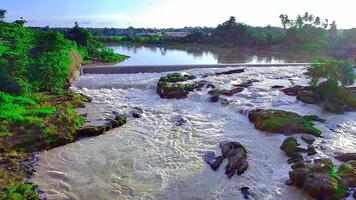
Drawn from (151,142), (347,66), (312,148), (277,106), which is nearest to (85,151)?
(151,142)

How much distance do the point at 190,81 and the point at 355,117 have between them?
11.0 metres

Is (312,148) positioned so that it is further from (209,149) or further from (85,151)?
(85,151)

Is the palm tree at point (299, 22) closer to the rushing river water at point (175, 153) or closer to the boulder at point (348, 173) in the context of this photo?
the rushing river water at point (175, 153)

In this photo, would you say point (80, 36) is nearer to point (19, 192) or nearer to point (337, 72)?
point (337, 72)

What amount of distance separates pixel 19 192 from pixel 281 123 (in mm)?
9940

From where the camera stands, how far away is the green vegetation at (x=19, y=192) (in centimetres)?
891

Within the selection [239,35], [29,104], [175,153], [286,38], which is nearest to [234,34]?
[239,35]

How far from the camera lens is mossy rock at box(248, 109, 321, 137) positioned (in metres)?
14.2

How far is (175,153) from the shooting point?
12.4m

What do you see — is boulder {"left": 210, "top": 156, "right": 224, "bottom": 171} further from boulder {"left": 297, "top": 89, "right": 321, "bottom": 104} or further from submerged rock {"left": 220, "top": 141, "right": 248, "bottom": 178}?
boulder {"left": 297, "top": 89, "right": 321, "bottom": 104}

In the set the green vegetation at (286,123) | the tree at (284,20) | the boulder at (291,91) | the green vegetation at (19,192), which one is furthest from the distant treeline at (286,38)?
the green vegetation at (19,192)

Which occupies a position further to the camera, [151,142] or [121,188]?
[151,142]

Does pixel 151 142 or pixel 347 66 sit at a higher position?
pixel 347 66

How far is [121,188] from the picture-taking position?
9984 millimetres
